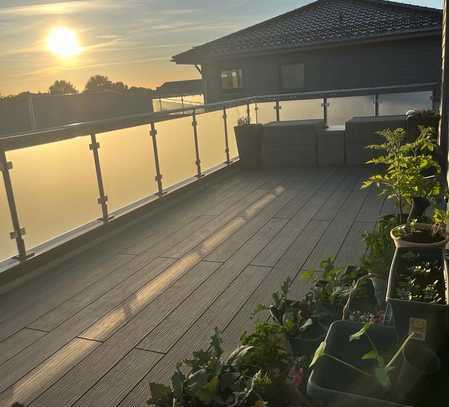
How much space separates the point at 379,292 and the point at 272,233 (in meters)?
2.00

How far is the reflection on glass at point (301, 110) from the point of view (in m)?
7.17

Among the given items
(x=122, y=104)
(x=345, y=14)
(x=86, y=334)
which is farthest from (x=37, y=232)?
(x=122, y=104)

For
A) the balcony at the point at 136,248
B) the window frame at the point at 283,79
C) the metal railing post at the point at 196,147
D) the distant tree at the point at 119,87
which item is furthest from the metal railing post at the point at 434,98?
the distant tree at the point at 119,87

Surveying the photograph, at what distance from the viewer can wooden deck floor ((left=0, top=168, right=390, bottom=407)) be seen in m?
2.11

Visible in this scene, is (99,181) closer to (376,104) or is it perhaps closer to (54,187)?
(54,187)

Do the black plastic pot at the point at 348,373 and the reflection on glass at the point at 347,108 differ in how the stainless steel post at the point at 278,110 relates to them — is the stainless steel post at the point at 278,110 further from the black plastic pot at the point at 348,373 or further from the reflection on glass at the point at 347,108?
the black plastic pot at the point at 348,373

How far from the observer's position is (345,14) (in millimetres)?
14164

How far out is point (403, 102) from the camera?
6652mm

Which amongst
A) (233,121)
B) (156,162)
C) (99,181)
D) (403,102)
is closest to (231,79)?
(233,121)

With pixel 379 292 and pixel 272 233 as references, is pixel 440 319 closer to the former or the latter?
pixel 379 292

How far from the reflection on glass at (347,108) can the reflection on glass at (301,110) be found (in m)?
0.19

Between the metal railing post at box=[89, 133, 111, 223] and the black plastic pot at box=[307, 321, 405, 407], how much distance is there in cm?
314

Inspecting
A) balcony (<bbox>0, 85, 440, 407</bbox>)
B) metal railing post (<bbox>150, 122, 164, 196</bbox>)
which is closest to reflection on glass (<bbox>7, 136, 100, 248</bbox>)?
balcony (<bbox>0, 85, 440, 407</bbox>)

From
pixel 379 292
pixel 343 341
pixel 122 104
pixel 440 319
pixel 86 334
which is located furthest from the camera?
pixel 122 104
